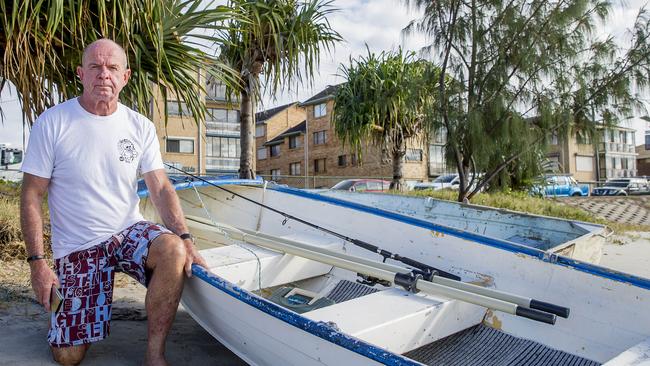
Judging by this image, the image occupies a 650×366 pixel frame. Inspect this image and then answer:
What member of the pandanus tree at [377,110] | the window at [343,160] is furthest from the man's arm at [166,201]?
the window at [343,160]

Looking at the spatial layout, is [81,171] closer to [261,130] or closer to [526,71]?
[526,71]

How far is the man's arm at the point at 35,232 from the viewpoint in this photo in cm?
242

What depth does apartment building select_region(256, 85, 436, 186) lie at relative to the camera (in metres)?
33.3

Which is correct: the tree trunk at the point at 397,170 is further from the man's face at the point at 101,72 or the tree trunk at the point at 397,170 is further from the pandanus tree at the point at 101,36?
the man's face at the point at 101,72

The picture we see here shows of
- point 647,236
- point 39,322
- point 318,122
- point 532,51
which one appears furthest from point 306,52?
point 318,122

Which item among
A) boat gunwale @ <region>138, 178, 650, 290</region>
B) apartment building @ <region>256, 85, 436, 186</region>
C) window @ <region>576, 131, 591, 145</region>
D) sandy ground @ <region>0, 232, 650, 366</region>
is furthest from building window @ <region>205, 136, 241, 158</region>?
sandy ground @ <region>0, 232, 650, 366</region>

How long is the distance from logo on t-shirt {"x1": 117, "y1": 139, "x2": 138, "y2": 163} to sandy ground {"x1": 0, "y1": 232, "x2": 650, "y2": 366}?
112cm

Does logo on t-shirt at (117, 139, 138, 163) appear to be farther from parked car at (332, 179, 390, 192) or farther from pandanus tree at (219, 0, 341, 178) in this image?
parked car at (332, 179, 390, 192)

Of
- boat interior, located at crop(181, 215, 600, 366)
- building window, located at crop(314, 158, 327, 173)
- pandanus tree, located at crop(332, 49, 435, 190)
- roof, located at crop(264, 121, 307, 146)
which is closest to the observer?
boat interior, located at crop(181, 215, 600, 366)

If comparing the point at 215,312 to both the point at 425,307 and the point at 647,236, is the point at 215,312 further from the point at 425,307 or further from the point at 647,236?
the point at 647,236

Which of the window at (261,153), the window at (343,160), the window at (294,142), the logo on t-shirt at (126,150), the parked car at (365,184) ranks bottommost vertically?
the parked car at (365,184)

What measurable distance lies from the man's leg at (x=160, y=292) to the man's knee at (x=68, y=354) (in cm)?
38

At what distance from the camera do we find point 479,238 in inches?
132

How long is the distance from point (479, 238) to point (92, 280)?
7.80 ft
